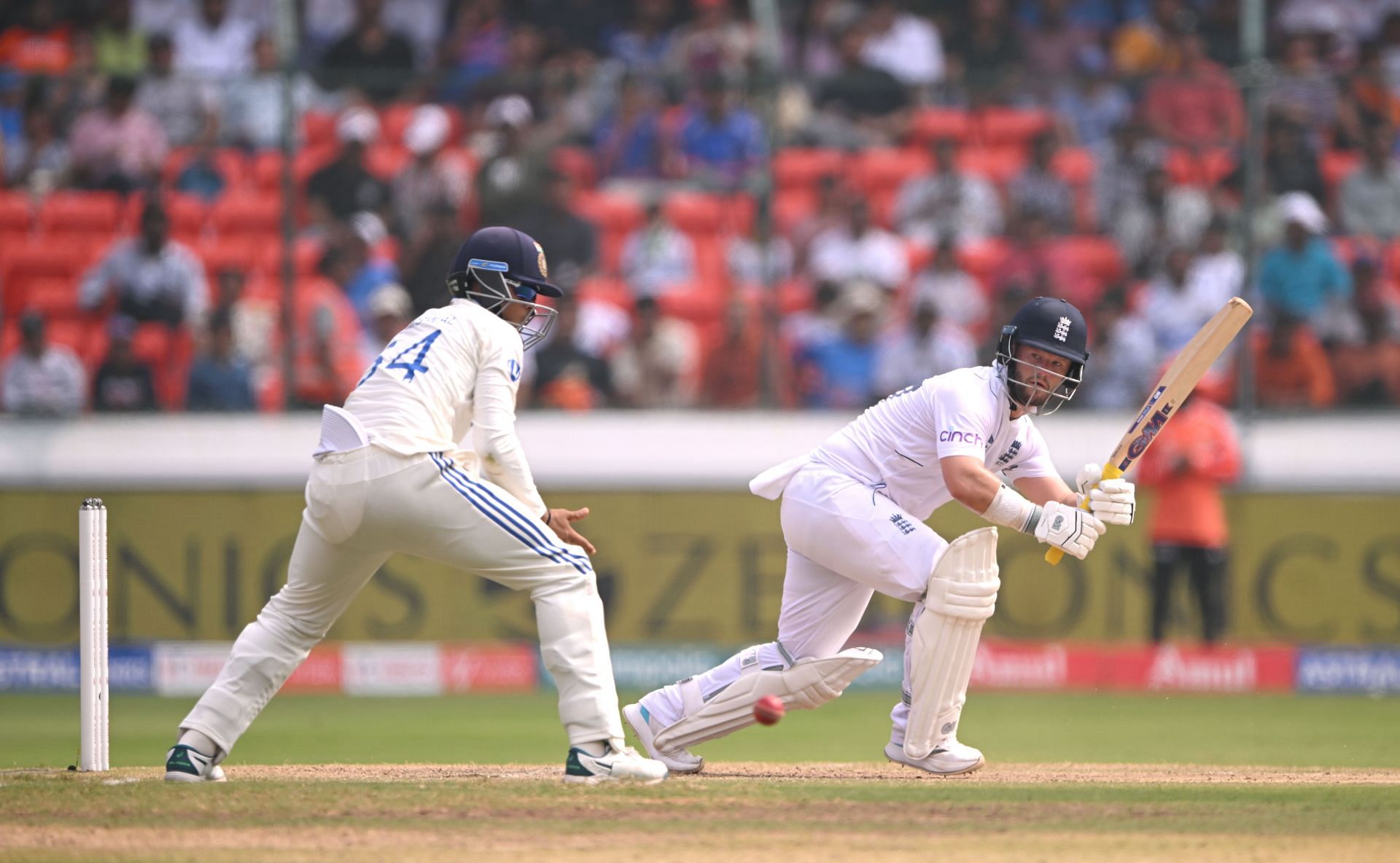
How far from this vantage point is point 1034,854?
5.30 metres

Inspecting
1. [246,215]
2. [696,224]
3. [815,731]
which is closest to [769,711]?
[815,731]

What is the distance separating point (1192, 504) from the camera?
1232cm

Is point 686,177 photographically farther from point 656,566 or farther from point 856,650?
point 856,650

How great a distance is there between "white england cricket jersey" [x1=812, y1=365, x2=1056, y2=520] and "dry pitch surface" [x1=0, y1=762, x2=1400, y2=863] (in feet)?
3.63

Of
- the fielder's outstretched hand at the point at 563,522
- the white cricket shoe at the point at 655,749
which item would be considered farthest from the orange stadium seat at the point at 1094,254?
the fielder's outstretched hand at the point at 563,522

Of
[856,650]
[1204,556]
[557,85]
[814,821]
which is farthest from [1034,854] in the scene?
[557,85]

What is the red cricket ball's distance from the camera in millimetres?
6477

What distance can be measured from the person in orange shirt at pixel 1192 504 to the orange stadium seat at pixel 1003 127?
2.65 metres

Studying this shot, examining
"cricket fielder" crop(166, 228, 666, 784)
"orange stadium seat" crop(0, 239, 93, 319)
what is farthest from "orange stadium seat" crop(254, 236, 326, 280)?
"cricket fielder" crop(166, 228, 666, 784)

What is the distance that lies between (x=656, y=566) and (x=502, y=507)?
688 centimetres

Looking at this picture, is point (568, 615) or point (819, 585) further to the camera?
point (819, 585)

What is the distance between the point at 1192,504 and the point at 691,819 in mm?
7370

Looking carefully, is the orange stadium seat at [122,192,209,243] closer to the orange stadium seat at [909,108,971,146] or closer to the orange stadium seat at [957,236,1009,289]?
the orange stadium seat at [909,108,971,146]

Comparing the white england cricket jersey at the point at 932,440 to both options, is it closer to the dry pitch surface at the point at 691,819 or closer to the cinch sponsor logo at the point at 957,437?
the cinch sponsor logo at the point at 957,437
